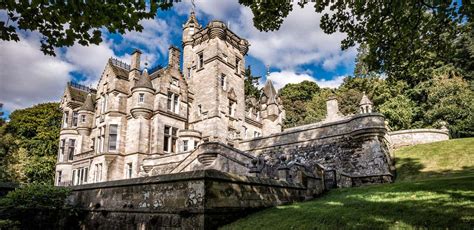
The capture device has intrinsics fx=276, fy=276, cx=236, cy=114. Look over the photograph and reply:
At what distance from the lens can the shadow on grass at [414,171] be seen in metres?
15.3

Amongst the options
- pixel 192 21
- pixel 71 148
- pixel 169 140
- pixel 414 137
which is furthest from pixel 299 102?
pixel 71 148

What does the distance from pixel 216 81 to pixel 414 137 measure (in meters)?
19.0

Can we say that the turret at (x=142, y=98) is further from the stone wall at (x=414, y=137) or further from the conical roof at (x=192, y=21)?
the stone wall at (x=414, y=137)

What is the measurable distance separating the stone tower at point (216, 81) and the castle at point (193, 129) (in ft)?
0.36

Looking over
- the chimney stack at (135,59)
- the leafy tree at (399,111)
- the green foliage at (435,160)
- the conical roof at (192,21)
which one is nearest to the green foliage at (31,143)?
the chimney stack at (135,59)

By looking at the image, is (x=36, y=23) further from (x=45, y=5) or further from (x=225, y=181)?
(x=225, y=181)

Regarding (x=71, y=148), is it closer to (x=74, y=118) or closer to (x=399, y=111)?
(x=74, y=118)

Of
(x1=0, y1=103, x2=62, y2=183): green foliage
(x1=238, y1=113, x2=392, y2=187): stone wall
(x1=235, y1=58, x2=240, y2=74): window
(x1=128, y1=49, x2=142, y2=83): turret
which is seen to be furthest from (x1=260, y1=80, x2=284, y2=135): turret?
(x1=0, y1=103, x2=62, y2=183): green foliage

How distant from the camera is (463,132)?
2986 centimetres

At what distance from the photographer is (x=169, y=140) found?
27.1 m

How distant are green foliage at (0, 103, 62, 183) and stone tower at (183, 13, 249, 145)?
24.8 m

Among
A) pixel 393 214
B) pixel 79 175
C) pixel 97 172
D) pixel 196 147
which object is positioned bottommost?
pixel 393 214

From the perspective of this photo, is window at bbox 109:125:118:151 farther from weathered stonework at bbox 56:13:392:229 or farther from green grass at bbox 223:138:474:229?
green grass at bbox 223:138:474:229

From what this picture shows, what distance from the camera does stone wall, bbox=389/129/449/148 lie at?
78.1 ft
